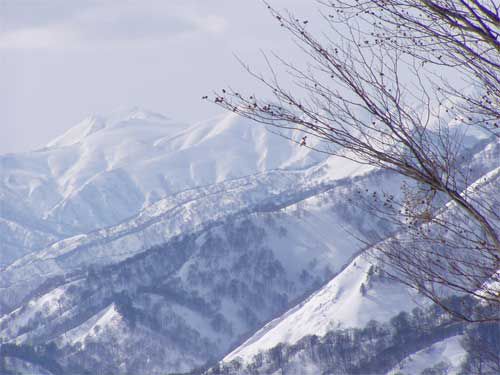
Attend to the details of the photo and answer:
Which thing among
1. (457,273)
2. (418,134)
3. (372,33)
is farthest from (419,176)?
(372,33)

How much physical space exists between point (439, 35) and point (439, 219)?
2.18 meters

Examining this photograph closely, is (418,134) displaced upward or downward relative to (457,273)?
upward

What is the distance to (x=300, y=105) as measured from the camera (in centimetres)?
813

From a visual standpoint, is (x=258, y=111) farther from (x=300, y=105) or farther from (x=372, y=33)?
(x=372, y=33)

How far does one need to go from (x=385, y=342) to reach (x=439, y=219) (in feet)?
616

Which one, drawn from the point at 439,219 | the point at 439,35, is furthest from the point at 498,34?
the point at 439,219

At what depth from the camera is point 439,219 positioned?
8875 mm

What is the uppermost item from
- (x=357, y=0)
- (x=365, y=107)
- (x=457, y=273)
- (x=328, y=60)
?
(x=357, y=0)

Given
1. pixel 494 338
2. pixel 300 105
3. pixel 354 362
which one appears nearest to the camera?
pixel 300 105

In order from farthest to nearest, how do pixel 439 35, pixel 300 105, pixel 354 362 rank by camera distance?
1. pixel 354 362
2. pixel 439 35
3. pixel 300 105

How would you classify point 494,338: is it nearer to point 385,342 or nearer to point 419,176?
point 385,342

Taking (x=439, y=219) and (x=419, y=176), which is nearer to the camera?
(x=419, y=176)

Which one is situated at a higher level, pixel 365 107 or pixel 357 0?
pixel 357 0

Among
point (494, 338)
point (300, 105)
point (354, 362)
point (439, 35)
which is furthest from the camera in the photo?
point (354, 362)
